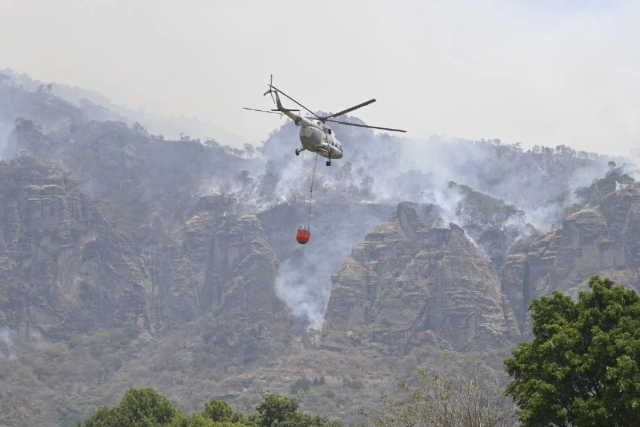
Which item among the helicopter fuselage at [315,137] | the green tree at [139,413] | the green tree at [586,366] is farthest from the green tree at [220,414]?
the green tree at [586,366]

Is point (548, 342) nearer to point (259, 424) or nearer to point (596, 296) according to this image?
point (596, 296)

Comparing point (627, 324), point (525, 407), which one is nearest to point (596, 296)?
point (627, 324)

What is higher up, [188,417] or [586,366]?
[586,366]

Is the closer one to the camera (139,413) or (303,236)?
(303,236)

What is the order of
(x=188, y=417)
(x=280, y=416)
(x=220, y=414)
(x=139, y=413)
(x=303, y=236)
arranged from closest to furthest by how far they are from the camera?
(x=303, y=236)
(x=280, y=416)
(x=188, y=417)
(x=220, y=414)
(x=139, y=413)

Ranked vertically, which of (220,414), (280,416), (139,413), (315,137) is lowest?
(139,413)

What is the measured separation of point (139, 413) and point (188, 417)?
6.30m

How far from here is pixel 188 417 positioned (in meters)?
133

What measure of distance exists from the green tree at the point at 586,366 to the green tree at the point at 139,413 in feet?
243

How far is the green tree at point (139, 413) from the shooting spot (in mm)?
132250

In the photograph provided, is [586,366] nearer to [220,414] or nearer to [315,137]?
[315,137]

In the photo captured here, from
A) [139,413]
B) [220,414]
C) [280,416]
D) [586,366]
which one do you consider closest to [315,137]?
[586,366]

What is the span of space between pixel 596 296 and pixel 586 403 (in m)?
8.14

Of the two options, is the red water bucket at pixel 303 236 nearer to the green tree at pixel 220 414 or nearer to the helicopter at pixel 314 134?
the helicopter at pixel 314 134
